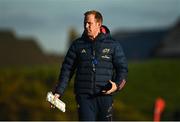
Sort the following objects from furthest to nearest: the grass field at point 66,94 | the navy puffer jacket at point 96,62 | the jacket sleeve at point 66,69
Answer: the grass field at point 66,94 → the jacket sleeve at point 66,69 → the navy puffer jacket at point 96,62

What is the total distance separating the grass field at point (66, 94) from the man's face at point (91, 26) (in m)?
12.7

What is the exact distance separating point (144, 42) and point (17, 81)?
4793cm

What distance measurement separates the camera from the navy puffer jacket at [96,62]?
706cm

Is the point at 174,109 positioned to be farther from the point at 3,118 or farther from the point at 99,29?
the point at 99,29

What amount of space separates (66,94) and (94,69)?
516 inches

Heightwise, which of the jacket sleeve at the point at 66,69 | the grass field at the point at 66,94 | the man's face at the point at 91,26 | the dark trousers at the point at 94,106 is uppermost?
the man's face at the point at 91,26

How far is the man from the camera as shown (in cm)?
704

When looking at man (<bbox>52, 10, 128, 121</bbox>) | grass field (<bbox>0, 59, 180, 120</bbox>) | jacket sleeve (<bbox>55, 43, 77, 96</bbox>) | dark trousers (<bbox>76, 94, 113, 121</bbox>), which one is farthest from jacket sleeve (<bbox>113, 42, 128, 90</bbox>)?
grass field (<bbox>0, 59, 180, 120</bbox>)

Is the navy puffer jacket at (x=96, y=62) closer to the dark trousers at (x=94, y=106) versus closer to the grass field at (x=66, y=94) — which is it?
the dark trousers at (x=94, y=106)

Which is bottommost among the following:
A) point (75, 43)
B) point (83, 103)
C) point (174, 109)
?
point (174, 109)

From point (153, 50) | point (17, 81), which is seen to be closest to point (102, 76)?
point (17, 81)

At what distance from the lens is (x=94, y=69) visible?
7.03 metres

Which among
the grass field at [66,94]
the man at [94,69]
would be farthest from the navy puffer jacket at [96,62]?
the grass field at [66,94]

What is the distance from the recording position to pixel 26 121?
18766 mm
